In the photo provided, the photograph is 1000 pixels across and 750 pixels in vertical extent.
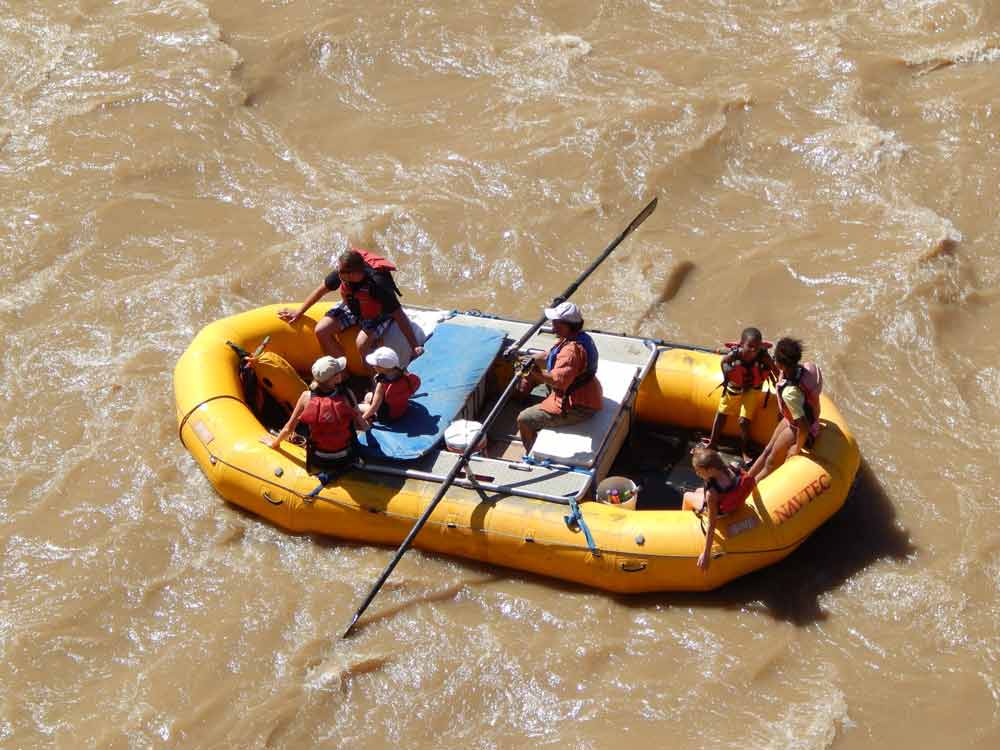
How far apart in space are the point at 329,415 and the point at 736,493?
2467 mm

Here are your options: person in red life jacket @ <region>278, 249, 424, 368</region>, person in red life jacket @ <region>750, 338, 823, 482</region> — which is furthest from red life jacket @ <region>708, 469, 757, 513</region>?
person in red life jacket @ <region>278, 249, 424, 368</region>

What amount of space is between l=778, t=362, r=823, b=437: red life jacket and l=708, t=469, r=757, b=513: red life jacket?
0.59m

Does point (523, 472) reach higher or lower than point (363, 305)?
lower

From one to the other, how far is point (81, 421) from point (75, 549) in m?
1.37

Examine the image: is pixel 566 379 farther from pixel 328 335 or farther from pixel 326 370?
pixel 328 335

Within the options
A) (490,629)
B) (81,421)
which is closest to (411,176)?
(81,421)

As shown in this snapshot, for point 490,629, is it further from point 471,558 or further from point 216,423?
point 216,423

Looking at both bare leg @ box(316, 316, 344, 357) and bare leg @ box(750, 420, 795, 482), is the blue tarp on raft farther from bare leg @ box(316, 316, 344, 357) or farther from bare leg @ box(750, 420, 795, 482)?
bare leg @ box(750, 420, 795, 482)

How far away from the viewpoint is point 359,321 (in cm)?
853

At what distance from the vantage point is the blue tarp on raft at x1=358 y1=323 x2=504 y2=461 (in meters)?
7.80

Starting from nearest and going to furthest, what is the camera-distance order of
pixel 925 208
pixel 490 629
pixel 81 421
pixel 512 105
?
1. pixel 490 629
2. pixel 81 421
3. pixel 925 208
4. pixel 512 105

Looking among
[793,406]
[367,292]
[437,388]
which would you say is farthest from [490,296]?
Result: [793,406]

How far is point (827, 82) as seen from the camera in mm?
12203

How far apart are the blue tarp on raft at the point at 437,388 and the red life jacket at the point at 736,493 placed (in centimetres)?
188
